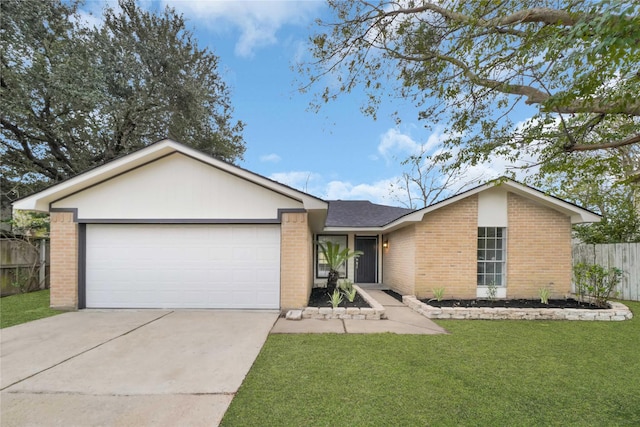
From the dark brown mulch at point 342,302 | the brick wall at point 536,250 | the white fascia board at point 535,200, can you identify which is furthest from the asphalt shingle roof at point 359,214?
the brick wall at point 536,250

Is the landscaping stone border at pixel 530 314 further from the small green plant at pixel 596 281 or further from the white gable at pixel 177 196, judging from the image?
the white gable at pixel 177 196

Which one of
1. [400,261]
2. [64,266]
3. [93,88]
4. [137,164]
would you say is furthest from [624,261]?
[93,88]

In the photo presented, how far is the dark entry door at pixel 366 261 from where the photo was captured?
14125 millimetres

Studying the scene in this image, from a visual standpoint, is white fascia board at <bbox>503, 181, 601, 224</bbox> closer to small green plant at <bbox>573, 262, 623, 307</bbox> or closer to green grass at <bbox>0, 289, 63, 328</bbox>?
small green plant at <bbox>573, 262, 623, 307</bbox>

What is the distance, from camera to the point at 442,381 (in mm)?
3805

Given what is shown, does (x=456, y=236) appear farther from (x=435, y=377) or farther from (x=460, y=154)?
(x=435, y=377)

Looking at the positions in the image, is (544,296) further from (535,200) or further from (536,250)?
(535,200)

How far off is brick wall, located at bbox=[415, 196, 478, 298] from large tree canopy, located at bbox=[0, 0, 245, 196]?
414 inches

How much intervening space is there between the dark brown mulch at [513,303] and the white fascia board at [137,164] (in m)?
4.71

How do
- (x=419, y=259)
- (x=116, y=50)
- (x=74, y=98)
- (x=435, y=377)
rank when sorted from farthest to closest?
(x=116, y=50), (x=74, y=98), (x=419, y=259), (x=435, y=377)

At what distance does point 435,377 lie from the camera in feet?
12.9

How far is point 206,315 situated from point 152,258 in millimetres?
2260

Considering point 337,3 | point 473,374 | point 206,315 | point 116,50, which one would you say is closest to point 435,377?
point 473,374

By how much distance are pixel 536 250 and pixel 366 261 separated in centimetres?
683
